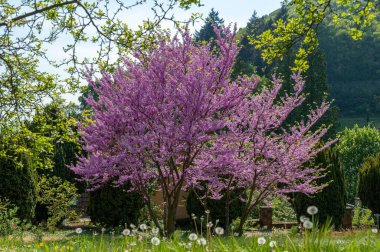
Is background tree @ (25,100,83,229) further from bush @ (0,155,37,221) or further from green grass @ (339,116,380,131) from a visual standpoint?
green grass @ (339,116,380,131)

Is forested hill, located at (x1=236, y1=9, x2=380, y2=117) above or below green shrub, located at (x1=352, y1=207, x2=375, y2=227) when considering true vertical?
above

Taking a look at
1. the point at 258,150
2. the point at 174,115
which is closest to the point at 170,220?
the point at 174,115

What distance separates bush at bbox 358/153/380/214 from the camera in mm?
18781

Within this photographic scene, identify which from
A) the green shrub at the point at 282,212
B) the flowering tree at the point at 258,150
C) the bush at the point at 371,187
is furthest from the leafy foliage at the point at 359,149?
the flowering tree at the point at 258,150

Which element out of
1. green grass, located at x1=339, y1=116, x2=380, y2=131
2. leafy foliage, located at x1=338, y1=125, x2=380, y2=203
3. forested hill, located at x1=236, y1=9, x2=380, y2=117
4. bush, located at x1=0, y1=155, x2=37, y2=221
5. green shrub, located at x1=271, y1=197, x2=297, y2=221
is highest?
forested hill, located at x1=236, y1=9, x2=380, y2=117

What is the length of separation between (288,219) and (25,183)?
10.1 meters

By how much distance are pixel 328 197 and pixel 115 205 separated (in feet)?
21.2

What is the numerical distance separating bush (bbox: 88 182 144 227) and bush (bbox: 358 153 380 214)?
8.66m

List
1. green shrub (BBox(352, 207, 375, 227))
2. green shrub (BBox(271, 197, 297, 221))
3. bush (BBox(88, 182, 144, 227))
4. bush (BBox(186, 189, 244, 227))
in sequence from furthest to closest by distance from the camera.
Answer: green shrub (BBox(271, 197, 297, 221))
green shrub (BBox(352, 207, 375, 227))
bush (BBox(186, 189, 244, 227))
bush (BBox(88, 182, 144, 227))

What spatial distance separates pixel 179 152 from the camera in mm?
10539

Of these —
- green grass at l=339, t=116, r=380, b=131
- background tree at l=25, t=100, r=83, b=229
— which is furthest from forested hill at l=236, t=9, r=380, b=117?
background tree at l=25, t=100, r=83, b=229

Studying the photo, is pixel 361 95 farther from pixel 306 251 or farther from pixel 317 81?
pixel 306 251

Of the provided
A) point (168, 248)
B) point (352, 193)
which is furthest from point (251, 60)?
point (168, 248)

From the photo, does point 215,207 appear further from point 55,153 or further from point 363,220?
point 363,220
